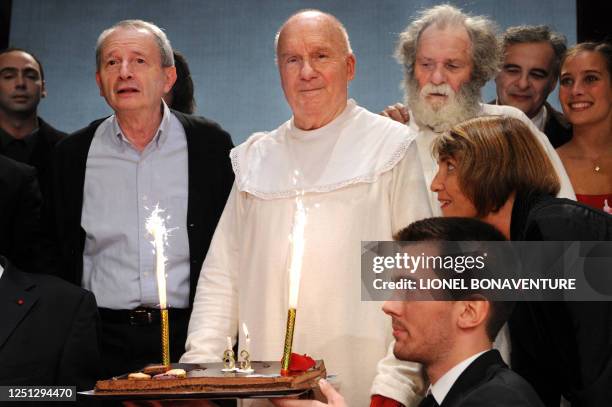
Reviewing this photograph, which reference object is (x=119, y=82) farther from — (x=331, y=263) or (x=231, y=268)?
(x=331, y=263)

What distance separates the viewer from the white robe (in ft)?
8.91

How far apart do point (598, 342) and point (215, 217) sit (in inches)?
51.5

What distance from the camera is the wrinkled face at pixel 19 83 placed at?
360cm

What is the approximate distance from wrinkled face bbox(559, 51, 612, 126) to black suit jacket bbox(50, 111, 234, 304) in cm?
107

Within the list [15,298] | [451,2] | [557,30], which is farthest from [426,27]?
[15,298]

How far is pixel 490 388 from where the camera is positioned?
6.74ft

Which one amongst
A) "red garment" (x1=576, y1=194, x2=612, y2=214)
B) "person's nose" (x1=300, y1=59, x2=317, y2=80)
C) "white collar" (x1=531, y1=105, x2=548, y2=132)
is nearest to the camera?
"person's nose" (x1=300, y1=59, x2=317, y2=80)

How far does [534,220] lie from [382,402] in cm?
56

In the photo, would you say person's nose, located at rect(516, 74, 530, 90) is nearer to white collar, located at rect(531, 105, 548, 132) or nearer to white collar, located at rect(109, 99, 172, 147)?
white collar, located at rect(531, 105, 548, 132)

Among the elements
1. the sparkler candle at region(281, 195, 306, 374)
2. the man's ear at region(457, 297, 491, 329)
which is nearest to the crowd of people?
the man's ear at region(457, 297, 491, 329)

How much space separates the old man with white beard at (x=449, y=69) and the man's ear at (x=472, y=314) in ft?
3.16

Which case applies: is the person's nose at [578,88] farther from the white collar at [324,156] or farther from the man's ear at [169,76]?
the man's ear at [169,76]

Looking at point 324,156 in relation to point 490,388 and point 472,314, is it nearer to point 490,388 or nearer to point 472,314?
point 472,314

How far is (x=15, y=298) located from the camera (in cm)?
296
